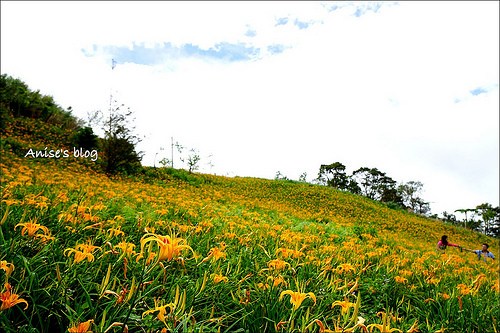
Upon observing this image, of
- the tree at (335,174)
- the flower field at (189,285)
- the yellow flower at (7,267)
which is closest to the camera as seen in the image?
the yellow flower at (7,267)

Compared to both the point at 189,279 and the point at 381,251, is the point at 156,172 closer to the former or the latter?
the point at 381,251

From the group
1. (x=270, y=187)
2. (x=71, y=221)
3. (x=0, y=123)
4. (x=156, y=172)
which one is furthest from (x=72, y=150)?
(x=71, y=221)

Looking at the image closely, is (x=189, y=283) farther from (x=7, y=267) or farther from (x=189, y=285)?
(x=7, y=267)

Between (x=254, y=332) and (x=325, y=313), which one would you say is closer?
(x=254, y=332)

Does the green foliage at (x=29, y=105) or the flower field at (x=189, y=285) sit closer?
the flower field at (x=189, y=285)

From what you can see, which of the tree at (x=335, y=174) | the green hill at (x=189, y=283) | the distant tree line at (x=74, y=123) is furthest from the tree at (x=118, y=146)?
the tree at (x=335, y=174)

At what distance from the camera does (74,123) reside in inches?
598

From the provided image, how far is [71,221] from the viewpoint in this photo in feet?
7.61

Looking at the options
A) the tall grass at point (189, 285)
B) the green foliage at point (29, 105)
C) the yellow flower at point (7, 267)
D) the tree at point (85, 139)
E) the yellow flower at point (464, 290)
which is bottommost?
the yellow flower at point (464, 290)

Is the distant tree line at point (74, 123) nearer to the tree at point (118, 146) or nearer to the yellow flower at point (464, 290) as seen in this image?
the tree at point (118, 146)

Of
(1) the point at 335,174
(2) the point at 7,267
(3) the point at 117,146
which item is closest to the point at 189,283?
(2) the point at 7,267

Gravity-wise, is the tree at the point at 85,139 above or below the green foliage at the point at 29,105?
below

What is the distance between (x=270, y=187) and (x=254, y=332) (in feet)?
49.5

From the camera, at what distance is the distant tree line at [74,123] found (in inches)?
398
